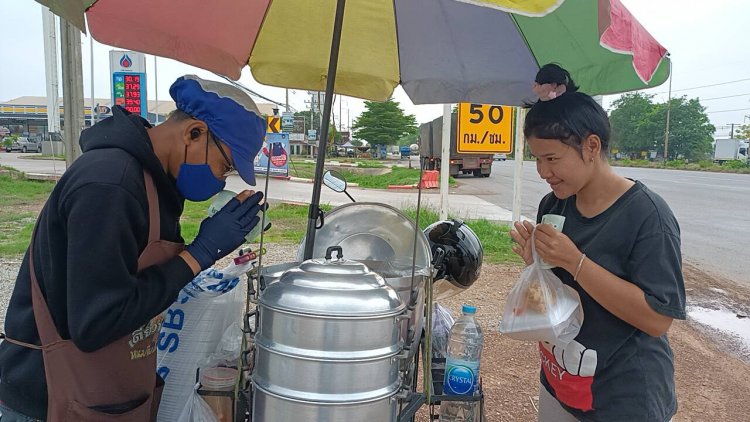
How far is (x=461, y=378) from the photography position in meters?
1.65

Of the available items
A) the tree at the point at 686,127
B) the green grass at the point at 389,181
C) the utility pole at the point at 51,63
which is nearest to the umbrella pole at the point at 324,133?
the utility pole at the point at 51,63

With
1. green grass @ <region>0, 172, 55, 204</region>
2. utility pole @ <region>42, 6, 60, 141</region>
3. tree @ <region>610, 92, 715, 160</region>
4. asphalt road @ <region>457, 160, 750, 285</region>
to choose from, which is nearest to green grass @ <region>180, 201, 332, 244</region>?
green grass @ <region>0, 172, 55, 204</region>

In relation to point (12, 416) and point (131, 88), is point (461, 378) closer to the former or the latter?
point (12, 416)

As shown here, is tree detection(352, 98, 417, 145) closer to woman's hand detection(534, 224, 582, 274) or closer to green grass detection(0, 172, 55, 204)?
green grass detection(0, 172, 55, 204)

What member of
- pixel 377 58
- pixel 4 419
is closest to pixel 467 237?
pixel 377 58

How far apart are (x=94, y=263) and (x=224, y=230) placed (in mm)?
405

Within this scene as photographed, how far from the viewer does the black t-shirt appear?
4.81ft

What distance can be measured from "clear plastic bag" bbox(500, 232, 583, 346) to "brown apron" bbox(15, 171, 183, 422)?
1079mm

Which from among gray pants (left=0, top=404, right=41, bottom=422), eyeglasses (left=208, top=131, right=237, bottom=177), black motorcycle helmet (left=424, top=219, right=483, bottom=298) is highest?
eyeglasses (left=208, top=131, right=237, bottom=177)

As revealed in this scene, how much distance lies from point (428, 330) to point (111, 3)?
179 cm

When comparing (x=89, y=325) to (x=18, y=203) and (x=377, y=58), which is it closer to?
(x=377, y=58)

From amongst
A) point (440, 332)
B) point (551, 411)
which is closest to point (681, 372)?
point (551, 411)

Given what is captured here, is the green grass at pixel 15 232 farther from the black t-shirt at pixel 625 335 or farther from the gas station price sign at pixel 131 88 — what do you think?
the black t-shirt at pixel 625 335

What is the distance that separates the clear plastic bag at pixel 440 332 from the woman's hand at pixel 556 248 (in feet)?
1.86
